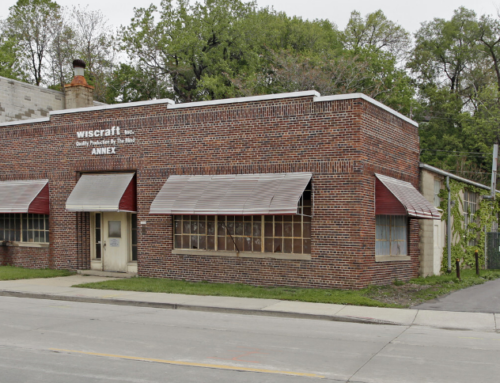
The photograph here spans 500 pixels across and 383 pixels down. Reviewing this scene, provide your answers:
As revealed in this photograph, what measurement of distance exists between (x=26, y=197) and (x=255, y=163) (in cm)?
876

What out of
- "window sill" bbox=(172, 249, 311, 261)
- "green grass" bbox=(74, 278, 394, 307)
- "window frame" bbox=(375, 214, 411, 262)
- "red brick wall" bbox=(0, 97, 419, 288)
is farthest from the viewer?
"window frame" bbox=(375, 214, 411, 262)

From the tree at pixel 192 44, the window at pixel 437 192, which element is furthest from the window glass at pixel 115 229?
the tree at pixel 192 44

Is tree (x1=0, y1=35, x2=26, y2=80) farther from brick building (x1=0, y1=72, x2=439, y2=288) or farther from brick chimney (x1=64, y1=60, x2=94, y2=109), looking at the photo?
brick building (x1=0, y1=72, x2=439, y2=288)

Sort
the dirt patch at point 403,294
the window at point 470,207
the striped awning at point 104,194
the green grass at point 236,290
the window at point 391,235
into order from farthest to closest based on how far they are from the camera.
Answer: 1. the window at point 470,207
2. the striped awning at point 104,194
3. the window at point 391,235
4. the dirt patch at point 403,294
5. the green grass at point 236,290

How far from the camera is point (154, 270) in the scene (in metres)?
17.2

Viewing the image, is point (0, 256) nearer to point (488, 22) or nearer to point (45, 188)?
point (45, 188)

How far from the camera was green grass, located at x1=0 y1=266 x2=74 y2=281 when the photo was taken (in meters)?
17.4

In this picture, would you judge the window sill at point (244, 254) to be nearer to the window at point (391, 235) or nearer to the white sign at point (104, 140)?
the window at point (391, 235)

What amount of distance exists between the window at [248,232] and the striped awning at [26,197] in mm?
5459

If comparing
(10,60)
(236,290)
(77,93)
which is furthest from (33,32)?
(236,290)

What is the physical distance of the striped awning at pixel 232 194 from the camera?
14.4m

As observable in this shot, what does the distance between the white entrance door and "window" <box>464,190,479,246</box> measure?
556 inches

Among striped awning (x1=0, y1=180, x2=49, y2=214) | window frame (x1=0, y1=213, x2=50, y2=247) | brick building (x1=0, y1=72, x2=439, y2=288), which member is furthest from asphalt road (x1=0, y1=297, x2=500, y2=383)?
window frame (x1=0, y1=213, x2=50, y2=247)

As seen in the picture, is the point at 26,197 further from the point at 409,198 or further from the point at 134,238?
the point at 409,198
